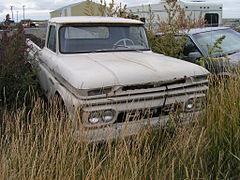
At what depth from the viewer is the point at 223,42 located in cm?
642

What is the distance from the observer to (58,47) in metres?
4.63

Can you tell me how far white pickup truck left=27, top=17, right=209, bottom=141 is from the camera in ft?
10.2

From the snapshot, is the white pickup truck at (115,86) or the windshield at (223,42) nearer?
the white pickup truck at (115,86)

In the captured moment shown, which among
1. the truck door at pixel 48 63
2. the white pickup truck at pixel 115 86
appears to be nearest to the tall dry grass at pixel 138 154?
the white pickup truck at pixel 115 86

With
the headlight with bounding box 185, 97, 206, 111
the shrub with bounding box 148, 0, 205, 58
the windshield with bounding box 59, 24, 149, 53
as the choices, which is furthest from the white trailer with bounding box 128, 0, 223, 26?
the headlight with bounding box 185, 97, 206, 111

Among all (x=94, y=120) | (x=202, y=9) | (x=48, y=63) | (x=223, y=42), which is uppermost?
(x=202, y=9)

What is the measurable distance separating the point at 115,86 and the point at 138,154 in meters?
0.83

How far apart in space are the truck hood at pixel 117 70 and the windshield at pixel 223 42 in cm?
257

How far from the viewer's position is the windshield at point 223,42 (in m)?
6.20

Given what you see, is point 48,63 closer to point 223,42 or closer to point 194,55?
point 194,55

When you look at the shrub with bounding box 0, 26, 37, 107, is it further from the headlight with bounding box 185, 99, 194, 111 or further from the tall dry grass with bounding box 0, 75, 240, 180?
the headlight with bounding box 185, 99, 194, 111

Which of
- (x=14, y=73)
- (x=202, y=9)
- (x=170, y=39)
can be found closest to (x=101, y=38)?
(x=14, y=73)

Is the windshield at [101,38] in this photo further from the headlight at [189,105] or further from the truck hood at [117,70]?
the headlight at [189,105]

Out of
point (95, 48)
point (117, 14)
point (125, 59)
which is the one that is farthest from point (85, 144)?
point (117, 14)
